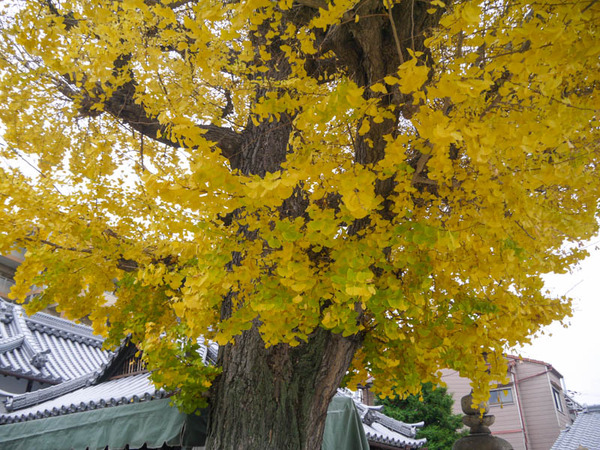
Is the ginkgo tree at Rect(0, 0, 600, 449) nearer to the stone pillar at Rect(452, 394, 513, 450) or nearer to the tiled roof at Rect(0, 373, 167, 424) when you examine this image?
the stone pillar at Rect(452, 394, 513, 450)

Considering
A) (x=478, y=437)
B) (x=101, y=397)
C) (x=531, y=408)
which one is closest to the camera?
(x=478, y=437)

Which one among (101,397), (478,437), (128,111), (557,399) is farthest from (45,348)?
(557,399)

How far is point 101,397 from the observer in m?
6.89

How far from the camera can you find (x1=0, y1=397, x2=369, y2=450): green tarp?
4.24m

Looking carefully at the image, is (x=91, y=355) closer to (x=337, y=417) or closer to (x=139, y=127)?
(x=337, y=417)

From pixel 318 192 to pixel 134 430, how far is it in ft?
14.2

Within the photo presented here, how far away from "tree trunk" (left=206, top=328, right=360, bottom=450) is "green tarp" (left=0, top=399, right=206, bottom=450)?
1.18 meters

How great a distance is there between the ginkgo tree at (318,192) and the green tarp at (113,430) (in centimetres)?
91

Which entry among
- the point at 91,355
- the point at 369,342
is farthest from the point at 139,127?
the point at 91,355

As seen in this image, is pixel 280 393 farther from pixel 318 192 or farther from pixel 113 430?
pixel 113 430

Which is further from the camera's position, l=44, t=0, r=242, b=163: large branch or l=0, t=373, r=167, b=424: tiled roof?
l=0, t=373, r=167, b=424: tiled roof

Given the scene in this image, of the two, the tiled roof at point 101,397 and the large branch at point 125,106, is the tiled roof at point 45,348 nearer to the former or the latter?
the tiled roof at point 101,397

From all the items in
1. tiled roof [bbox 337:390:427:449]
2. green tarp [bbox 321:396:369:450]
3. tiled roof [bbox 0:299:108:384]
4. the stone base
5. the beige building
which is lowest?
the stone base

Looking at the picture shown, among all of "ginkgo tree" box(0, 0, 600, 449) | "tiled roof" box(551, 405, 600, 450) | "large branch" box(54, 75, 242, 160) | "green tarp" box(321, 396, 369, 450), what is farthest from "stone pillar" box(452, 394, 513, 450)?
"tiled roof" box(551, 405, 600, 450)
